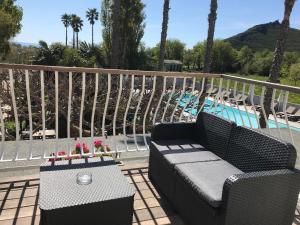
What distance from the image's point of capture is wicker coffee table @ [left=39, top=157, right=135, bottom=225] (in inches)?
67.5

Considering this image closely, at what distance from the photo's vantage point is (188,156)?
2.66 metres

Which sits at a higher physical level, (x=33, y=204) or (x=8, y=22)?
(x=8, y=22)

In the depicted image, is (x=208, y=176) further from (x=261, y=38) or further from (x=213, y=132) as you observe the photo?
(x=261, y=38)

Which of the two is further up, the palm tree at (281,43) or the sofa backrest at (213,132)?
the palm tree at (281,43)

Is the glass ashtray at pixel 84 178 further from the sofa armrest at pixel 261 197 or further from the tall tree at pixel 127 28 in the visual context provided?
the tall tree at pixel 127 28

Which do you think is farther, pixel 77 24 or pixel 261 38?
pixel 261 38

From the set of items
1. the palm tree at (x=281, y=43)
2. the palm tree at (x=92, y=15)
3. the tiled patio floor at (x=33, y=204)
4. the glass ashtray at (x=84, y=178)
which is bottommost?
the tiled patio floor at (x=33, y=204)

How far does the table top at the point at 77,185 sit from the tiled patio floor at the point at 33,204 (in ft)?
1.61

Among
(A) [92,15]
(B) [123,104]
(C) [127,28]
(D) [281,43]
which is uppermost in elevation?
(A) [92,15]

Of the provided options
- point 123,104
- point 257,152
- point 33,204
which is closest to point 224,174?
point 257,152

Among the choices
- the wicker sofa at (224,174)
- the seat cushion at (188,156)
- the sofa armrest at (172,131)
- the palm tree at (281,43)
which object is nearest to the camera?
the wicker sofa at (224,174)

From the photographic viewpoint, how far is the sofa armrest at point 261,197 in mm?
1785

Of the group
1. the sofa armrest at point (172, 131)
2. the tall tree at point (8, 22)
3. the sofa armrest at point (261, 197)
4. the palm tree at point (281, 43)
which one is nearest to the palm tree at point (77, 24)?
the tall tree at point (8, 22)

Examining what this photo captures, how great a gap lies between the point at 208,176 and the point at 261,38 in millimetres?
90514
